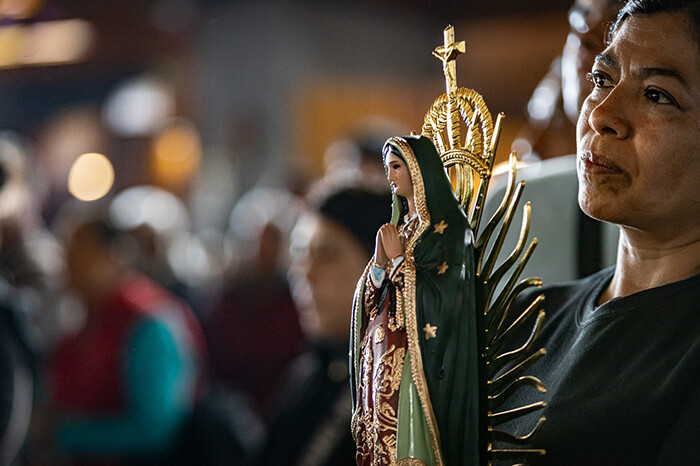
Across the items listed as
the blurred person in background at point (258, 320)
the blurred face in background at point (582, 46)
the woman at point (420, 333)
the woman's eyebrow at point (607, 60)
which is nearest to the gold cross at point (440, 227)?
the woman at point (420, 333)

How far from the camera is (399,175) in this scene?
3.60 ft

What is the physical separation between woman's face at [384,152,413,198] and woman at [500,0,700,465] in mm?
231

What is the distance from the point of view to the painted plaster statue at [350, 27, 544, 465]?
3.38 ft

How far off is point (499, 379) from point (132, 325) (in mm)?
2141

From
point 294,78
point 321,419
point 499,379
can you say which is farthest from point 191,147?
point 499,379

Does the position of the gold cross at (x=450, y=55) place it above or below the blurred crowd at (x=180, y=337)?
above

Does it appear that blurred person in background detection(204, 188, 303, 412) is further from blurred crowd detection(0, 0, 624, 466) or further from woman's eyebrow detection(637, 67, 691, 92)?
woman's eyebrow detection(637, 67, 691, 92)

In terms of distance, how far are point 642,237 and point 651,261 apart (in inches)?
1.5

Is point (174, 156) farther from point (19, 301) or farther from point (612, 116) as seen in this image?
point (612, 116)

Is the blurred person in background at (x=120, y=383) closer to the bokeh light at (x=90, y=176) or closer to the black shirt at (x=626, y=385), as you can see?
the black shirt at (x=626, y=385)

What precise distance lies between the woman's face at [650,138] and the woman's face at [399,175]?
0.23m

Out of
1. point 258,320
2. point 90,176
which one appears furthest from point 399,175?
point 90,176

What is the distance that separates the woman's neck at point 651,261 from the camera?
1.18 meters

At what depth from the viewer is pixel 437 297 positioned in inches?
41.4
